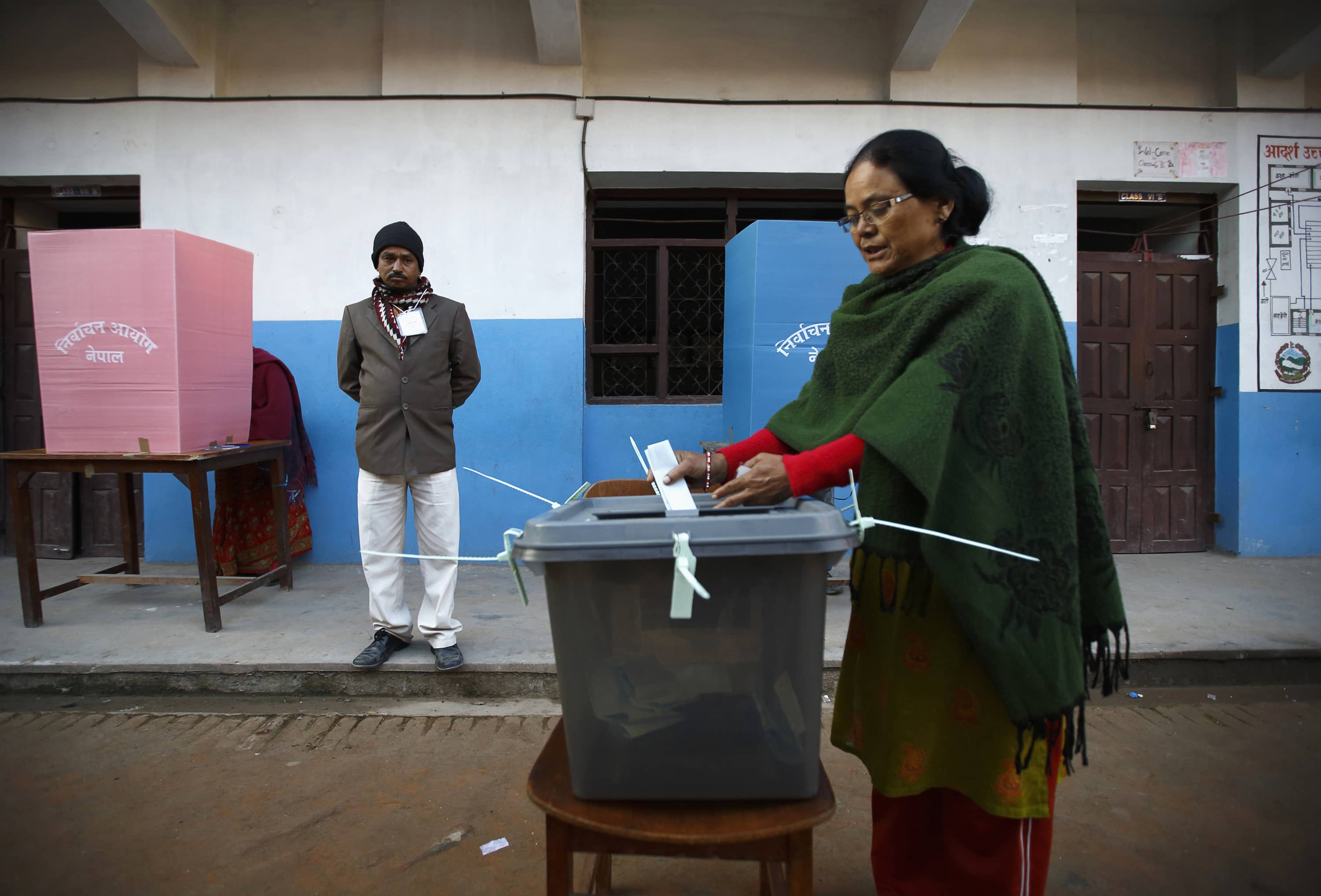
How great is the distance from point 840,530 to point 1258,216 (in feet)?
19.1

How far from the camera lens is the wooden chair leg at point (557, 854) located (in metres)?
1.14

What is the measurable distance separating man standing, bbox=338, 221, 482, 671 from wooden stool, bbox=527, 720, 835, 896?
6.57 ft

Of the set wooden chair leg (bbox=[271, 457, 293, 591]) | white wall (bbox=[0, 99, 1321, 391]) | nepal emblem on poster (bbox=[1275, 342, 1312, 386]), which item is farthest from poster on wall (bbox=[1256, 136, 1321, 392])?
wooden chair leg (bbox=[271, 457, 293, 591])

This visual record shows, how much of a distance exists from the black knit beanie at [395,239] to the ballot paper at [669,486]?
86.0 inches

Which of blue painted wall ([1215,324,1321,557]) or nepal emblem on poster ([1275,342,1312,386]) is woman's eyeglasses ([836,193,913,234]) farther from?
nepal emblem on poster ([1275,342,1312,386])

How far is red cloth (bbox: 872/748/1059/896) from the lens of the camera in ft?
4.26

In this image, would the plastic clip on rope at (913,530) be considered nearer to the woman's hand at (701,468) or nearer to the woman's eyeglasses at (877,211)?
the woman's hand at (701,468)

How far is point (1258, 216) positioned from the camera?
5.05 meters

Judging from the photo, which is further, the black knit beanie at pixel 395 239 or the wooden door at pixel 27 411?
the wooden door at pixel 27 411

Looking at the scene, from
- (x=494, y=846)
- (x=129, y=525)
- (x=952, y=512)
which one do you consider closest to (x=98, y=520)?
(x=129, y=525)

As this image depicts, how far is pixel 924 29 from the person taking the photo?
453 centimetres

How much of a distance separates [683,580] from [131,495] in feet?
14.2

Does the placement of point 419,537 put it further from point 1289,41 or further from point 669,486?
point 1289,41

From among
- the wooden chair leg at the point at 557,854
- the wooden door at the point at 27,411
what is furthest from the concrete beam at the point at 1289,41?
the wooden door at the point at 27,411
